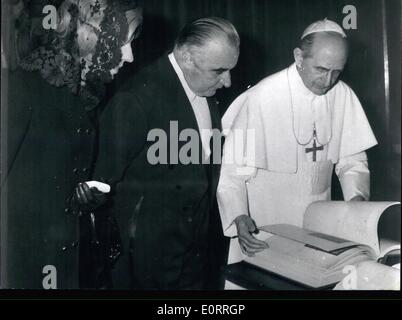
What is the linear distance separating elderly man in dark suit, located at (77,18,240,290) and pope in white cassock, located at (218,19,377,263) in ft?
0.27

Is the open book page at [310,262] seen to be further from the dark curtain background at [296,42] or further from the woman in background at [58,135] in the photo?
the woman in background at [58,135]

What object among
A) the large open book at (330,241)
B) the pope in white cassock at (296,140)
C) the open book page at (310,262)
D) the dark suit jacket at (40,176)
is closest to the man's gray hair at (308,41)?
the pope in white cassock at (296,140)

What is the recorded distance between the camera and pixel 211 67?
1.57m

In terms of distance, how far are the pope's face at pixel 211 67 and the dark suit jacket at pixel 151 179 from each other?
4cm

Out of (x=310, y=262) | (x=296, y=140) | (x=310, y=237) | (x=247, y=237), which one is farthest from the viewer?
(x=296, y=140)

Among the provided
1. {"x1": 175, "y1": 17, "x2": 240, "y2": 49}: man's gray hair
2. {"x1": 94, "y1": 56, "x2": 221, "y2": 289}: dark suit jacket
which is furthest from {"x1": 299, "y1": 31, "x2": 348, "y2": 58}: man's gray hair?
{"x1": 94, "y1": 56, "x2": 221, "y2": 289}: dark suit jacket

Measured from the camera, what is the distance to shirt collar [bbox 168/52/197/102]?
158 centimetres

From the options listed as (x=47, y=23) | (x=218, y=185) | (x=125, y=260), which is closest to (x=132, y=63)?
(x=47, y=23)

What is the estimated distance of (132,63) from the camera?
157 cm

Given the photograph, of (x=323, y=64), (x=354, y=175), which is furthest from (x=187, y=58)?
(x=354, y=175)

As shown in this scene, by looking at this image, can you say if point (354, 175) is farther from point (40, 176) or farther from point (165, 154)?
point (40, 176)

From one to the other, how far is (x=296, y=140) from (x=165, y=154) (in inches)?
17.1

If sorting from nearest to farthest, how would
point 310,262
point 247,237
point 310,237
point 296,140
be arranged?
point 310,262, point 310,237, point 247,237, point 296,140

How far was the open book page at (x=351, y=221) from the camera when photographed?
142 centimetres
